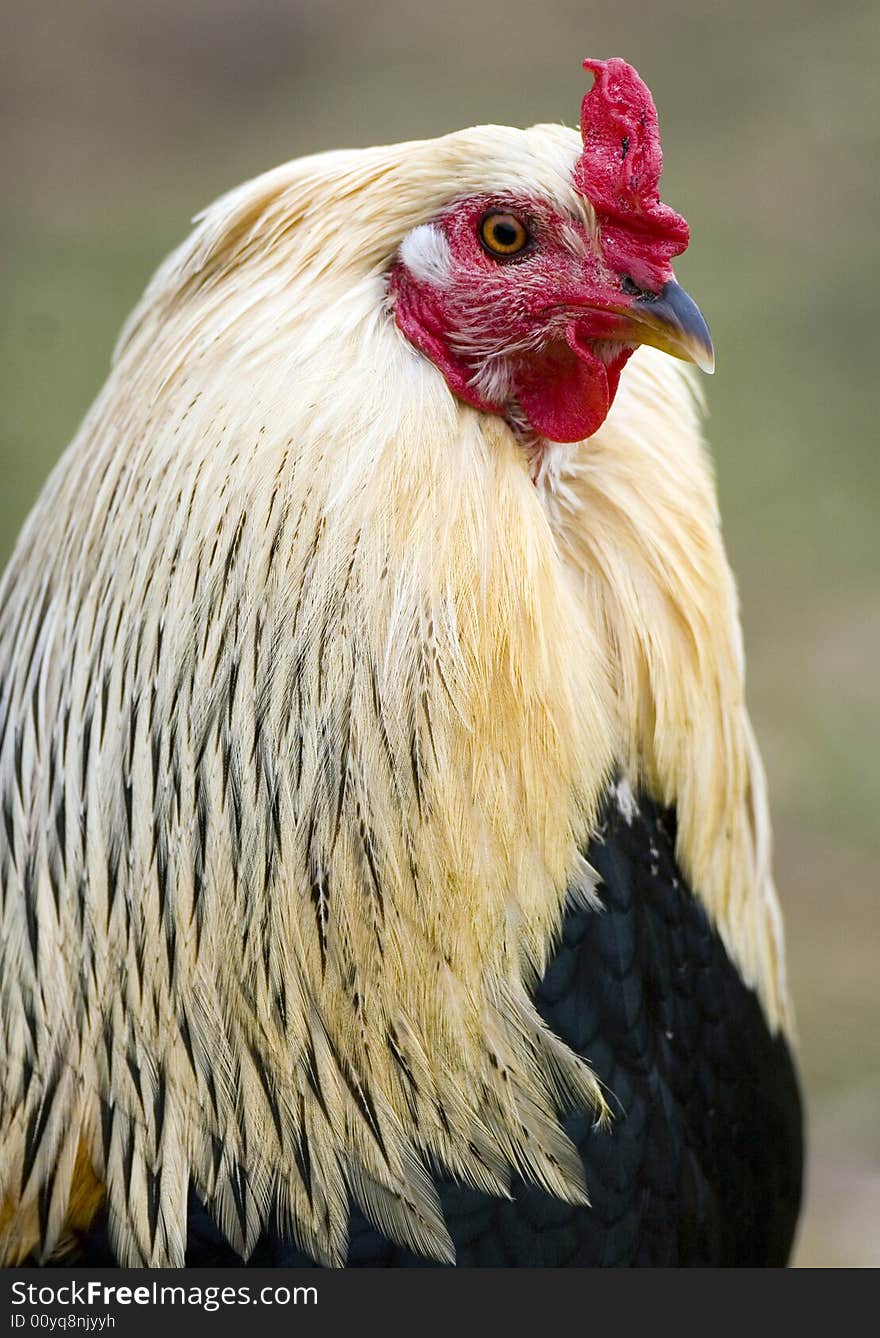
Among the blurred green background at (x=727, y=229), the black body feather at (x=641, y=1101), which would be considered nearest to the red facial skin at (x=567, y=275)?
the black body feather at (x=641, y=1101)

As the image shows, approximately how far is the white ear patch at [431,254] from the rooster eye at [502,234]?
0.15 feet

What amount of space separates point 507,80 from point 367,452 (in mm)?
2248

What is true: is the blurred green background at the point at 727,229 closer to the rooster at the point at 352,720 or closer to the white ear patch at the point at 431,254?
the rooster at the point at 352,720

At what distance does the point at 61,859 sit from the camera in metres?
1.45

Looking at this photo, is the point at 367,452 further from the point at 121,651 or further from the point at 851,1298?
the point at 851,1298

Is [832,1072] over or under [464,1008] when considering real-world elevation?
over

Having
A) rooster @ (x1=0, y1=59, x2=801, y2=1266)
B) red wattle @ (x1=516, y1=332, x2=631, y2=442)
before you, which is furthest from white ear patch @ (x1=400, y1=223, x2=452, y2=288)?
red wattle @ (x1=516, y1=332, x2=631, y2=442)

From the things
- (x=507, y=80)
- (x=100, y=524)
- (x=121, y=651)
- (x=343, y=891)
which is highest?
(x=507, y=80)

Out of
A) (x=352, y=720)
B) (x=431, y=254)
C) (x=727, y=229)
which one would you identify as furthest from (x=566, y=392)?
(x=727, y=229)

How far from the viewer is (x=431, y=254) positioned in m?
1.40

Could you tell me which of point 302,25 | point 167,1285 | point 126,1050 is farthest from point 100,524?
point 302,25

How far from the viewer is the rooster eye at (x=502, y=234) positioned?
1.39 metres

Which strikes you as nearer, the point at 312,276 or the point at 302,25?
the point at 312,276

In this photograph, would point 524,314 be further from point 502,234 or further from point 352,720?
point 352,720
